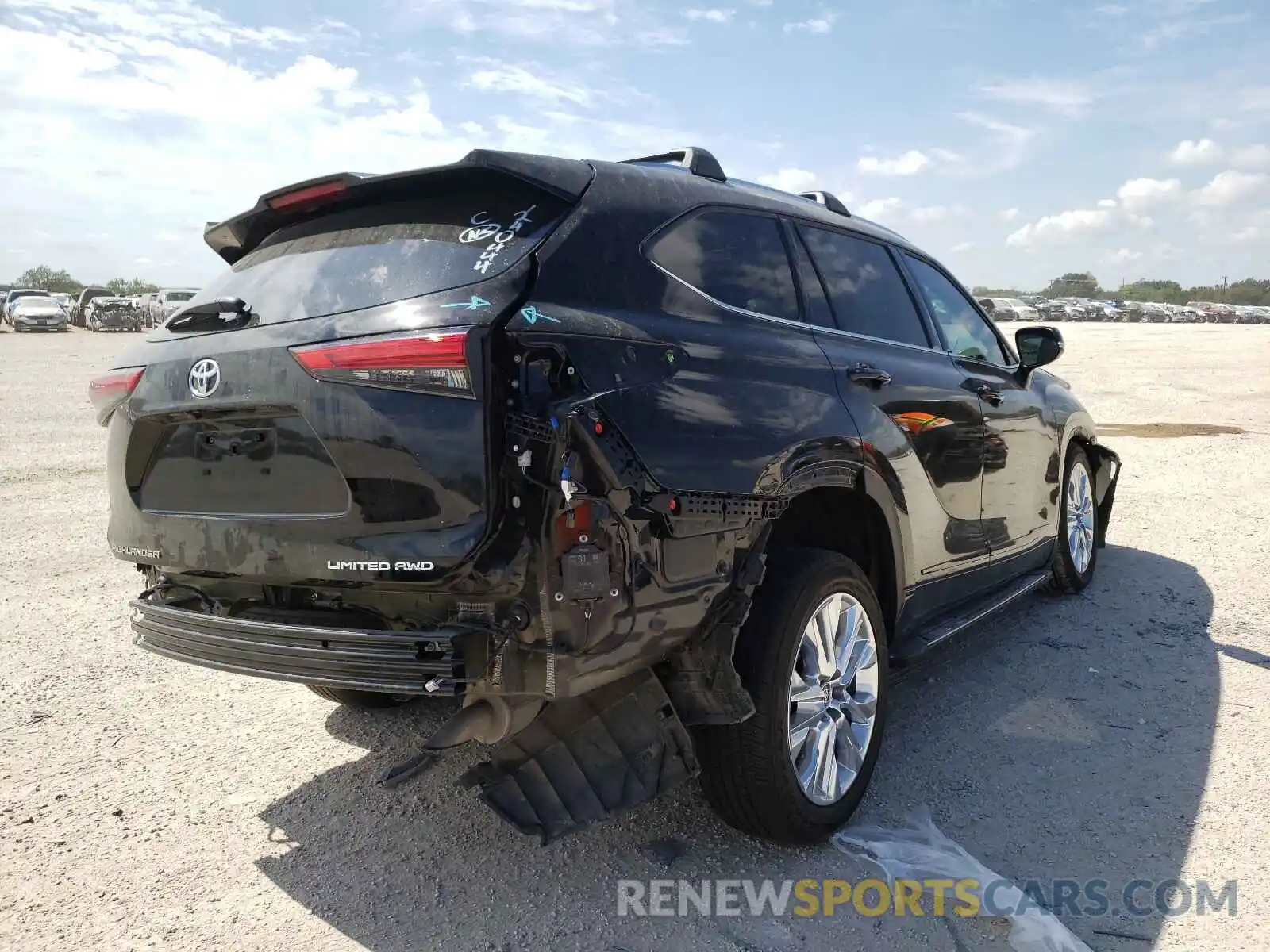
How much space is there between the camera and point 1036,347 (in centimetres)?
532

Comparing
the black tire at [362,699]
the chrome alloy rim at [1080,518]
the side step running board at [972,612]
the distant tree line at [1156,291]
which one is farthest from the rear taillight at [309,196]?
the distant tree line at [1156,291]

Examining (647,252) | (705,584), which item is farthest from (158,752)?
(647,252)

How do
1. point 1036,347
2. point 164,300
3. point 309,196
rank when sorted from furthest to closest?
point 164,300 → point 1036,347 → point 309,196

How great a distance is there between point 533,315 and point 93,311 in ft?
140

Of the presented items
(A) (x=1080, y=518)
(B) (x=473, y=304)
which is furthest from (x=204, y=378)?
(A) (x=1080, y=518)

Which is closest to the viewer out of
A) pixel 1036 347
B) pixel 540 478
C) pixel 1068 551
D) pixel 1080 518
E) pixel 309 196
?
pixel 540 478

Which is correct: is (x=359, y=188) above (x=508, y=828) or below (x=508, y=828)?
above

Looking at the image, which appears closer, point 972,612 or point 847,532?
point 847,532

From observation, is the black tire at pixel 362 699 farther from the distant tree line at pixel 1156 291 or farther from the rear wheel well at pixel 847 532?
the distant tree line at pixel 1156 291

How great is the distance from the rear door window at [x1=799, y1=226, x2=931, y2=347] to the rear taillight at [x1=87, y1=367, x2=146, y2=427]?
2.37 metres

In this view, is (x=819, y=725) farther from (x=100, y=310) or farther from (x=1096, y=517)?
(x=100, y=310)

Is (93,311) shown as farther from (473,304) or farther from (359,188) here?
(473,304)

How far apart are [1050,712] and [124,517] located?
3.69 meters

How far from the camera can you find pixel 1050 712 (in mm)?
4332
